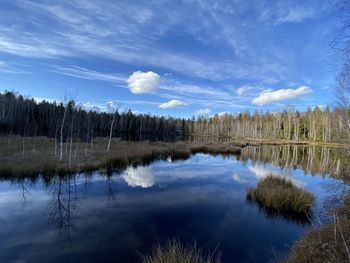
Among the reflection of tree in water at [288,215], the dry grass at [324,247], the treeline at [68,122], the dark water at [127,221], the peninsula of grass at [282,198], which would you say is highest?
the treeline at [68,122]

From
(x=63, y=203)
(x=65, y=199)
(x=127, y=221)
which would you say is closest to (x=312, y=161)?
(x=127, y=221)

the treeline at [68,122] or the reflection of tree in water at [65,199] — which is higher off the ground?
the treeline at [68,122]

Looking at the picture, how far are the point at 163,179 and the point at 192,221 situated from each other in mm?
9422

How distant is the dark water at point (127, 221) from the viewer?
9094mm

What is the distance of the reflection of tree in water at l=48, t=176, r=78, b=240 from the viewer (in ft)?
36.7

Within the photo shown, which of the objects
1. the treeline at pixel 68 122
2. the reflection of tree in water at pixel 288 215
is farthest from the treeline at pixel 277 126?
the reflection of tree in water at pixel 288 215

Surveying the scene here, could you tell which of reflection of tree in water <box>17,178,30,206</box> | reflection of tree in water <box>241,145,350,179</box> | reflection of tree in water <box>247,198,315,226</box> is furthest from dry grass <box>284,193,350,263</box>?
reflection of tree in water <box>17,178,30,206</box>

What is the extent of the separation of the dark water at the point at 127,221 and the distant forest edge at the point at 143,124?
1286 inches

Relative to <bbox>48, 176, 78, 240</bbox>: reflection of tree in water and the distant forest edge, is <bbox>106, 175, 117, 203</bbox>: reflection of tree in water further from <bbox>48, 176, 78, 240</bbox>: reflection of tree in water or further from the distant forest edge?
the distant forest edge

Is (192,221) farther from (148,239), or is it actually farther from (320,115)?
(320,115)

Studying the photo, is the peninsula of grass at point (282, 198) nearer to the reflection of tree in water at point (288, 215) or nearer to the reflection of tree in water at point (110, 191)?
the reflection of tree in water at point (288, 215)

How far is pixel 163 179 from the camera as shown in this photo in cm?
2147

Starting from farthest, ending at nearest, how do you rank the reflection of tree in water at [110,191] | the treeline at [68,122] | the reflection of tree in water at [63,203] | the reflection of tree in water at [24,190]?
the treeline at [68,122], the reflection of tree in water at [110,191], the reflection of tree in water at [24,190], the reflection of tree in water at [63,203]

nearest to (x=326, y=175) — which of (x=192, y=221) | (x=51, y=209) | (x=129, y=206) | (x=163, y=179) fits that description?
(x=163, y=179)
